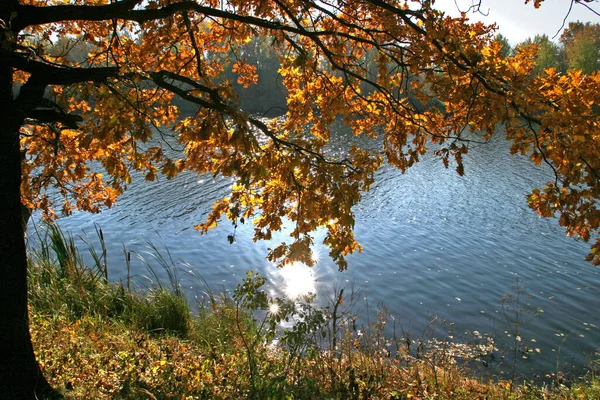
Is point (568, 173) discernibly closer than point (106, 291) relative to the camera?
Yes

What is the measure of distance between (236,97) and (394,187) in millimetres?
16517

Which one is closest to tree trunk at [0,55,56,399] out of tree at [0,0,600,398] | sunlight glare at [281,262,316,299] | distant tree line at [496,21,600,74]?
tree at [0,0,600,398]

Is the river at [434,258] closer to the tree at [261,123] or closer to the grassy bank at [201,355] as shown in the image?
the grassy bank at [201,355]

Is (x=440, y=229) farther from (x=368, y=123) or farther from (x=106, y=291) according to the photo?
(x=106, y=291)

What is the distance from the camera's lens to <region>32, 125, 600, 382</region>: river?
876 centimetres

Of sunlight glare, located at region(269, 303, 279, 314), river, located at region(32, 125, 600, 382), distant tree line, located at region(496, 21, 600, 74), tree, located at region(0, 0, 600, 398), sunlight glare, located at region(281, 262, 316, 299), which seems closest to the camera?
tree, located at region(0, 0, 600, 398)

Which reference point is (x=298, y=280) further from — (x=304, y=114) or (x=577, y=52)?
(x=577, y=52)

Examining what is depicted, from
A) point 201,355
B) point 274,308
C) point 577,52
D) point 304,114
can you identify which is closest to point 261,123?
point 304,114

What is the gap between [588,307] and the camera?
946cm

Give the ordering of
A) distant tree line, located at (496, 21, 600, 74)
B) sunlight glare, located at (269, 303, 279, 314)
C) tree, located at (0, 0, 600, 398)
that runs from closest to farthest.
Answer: tree, located at (0, 0, 600, 398) < sunlight glare, located at (269, 303, 279, 314) < distant tree line, located at (496, 21, 600, 74)

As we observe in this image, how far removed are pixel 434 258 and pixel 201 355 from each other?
8.44 m

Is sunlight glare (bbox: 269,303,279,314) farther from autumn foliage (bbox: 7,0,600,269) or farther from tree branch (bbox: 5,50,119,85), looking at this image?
tree branch (bbox: 5,50,119,85)

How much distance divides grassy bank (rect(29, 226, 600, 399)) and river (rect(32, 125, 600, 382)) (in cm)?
208

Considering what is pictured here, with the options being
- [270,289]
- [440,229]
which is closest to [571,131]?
[270,289]
